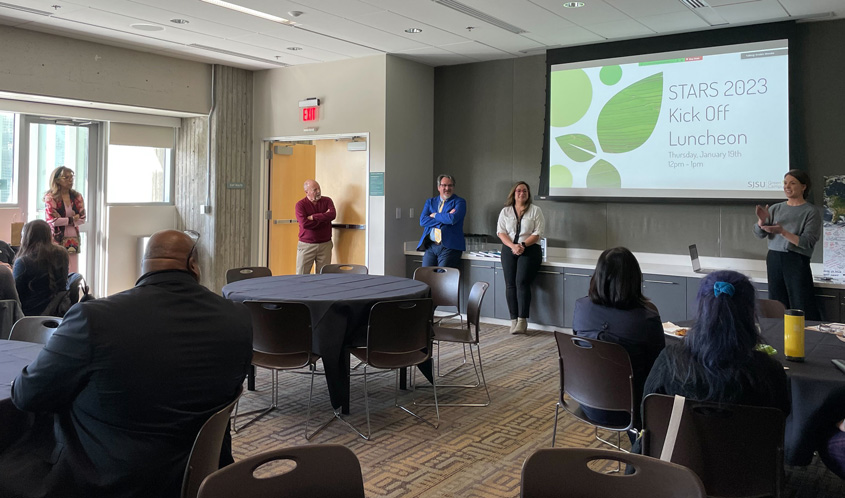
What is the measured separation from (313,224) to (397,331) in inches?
180

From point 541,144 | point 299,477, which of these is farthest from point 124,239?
point 299,477

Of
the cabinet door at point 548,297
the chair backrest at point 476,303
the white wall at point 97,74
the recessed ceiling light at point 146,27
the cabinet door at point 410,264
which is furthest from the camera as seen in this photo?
the cabinet door at point 410,264

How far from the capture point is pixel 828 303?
6.26 meters

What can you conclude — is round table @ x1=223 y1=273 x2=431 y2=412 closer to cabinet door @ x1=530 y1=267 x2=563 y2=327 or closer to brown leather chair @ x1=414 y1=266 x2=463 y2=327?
brown leather chair @ x1=414 y1=266 x2=463 y2=327

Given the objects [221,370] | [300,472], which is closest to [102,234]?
[221,370]

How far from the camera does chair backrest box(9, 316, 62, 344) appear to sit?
11.1 feet

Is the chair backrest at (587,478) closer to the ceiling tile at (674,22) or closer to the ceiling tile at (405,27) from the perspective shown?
the ceiling tile at (405,27)

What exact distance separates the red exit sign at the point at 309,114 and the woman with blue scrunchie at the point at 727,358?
7.25 m

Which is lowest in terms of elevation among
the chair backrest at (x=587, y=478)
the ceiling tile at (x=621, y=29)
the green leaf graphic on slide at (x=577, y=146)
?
the chair backrest at (x=587, y=478)

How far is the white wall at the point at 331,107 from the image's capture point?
341 inches

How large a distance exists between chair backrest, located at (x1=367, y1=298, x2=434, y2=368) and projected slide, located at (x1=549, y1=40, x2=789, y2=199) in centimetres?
407

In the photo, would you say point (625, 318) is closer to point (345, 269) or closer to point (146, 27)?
point (345, 269)

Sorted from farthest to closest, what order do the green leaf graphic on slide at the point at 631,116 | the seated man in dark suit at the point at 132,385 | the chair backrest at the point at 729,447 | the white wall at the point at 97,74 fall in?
the green leaf graphic on slide at the point at 631,116, the white wall at the point at 97,74, the chair backrest at the point at 729,447, the seated man in dark suit at the point at 132,385

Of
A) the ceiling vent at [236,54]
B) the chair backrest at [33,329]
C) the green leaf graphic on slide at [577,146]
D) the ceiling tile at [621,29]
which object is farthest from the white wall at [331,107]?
the chair backrest at [33,329]
